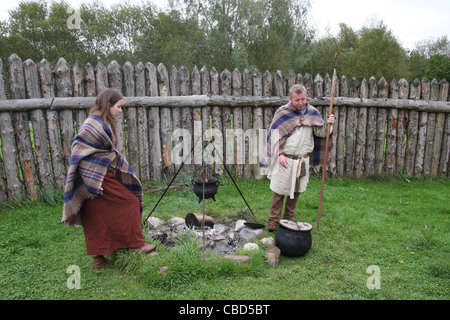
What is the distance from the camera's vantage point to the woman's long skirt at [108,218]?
3.54m

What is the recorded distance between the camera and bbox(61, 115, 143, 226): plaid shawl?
3.38 metres

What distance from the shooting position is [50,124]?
222 inches

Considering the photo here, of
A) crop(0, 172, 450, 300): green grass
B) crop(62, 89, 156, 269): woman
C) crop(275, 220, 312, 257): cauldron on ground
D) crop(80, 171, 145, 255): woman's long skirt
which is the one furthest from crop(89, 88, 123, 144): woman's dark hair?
crop(275, 220, 312, 257): cauldron on ground

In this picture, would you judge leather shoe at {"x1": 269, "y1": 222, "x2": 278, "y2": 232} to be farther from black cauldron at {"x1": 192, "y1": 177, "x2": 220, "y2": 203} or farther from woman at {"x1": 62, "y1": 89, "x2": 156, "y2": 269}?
woman at {"x1": 62, "y1": 89, "x2": 156, "y2": 269}

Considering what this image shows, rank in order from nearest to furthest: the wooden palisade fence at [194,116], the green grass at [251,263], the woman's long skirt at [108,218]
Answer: the green grass at [251,263] → the woman's long skirt at [108,218] → the wooden palisade fence at [194,116]

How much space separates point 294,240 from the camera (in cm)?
389

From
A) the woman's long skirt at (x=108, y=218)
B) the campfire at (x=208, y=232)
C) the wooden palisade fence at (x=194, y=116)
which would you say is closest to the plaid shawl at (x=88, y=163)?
the woman's long skirt at (x=108, y=218)

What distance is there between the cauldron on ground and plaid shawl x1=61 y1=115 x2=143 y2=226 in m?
2.22

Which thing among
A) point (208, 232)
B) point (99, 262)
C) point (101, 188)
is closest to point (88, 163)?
point (101, 188)

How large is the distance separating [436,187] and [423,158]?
2.59 feet

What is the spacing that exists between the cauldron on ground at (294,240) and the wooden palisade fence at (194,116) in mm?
2957

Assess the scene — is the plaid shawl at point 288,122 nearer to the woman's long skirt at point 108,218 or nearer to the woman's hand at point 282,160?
the woman's hand at point 282,160

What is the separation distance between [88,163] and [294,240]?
99.8 inches
